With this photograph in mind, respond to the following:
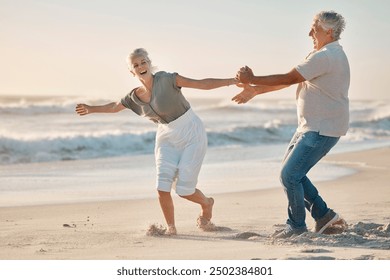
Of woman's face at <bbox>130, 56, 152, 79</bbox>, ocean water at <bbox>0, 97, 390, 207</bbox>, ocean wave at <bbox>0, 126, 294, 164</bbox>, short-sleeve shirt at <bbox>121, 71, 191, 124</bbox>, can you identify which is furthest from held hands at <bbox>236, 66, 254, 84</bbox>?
ocean wave at <bbox>0, 126, 294, 164</bbox>

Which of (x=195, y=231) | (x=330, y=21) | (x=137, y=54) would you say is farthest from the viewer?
(x=195, y=231)

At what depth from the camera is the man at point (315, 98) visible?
20.2 ft

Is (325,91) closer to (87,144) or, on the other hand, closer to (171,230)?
(171,230)

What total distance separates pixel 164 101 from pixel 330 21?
4.72ft

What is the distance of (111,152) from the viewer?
18.0 meters

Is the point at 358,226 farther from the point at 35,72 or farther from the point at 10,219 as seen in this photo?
the point at 35,72

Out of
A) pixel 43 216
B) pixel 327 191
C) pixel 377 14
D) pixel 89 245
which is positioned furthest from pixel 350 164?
pixel 89 245

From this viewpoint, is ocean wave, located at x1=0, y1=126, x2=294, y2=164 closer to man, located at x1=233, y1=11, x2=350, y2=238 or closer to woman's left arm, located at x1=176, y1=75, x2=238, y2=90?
woman's left arm, located at x1=176, y1=75, x2=238, y2=90

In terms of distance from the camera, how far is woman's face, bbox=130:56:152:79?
22.3 ft

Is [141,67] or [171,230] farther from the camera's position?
[171,230]

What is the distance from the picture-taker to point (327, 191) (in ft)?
32.2

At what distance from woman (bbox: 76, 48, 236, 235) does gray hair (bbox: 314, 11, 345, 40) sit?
113 cm

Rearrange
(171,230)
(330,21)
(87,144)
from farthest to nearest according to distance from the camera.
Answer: (87,144) → (171,230) → (330,21)

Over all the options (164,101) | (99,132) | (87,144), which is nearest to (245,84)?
(164,101)
